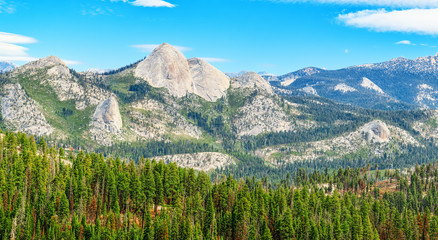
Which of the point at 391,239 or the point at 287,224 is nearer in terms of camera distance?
the point at 287,224

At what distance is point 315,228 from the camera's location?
14600 centimetres

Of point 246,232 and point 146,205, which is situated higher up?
point 146,205

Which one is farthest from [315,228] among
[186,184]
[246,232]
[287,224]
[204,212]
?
[186,184]

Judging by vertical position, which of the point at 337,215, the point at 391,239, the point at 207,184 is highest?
the point at 207,184

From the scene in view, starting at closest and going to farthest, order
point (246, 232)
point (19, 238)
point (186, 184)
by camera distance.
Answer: point (19, 238)
point (246, 232)
point (186, 184)

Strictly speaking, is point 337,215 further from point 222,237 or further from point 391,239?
point 222,237

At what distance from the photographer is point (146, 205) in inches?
6137

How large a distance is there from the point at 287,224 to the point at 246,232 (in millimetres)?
17061

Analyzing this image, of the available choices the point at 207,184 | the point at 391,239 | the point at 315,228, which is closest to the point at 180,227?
the point at 207,184

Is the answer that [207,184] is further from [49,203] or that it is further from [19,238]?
[19,238]

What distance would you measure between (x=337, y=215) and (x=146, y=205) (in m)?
87.3

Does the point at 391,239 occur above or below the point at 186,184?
below

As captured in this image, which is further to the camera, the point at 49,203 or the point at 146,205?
the point at 146,205

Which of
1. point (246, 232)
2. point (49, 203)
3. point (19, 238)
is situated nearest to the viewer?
point (19, 238)
